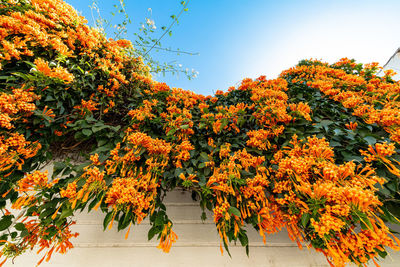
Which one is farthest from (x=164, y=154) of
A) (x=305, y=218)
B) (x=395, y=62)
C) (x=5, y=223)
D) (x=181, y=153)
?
(x=395, y=62)

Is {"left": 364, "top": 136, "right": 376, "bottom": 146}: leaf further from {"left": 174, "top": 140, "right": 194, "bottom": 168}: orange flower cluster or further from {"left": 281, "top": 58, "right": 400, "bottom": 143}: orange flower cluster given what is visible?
{"left": 174, "top": 140, "right": 194, "bottom": 168}: orange flower cluster

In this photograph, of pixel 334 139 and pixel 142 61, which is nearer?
pixel 334 139

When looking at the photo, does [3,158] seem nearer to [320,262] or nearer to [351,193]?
[351,193]

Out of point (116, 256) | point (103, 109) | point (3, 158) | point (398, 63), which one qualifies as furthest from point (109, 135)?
point (398, 63)

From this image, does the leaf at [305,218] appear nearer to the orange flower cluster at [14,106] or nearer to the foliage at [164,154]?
the foliage at [164,154]

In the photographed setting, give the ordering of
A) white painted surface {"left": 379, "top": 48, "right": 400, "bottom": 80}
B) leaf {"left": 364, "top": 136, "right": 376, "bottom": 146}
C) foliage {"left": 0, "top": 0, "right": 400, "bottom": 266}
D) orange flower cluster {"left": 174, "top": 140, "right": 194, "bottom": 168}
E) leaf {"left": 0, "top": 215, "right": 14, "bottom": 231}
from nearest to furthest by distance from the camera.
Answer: foliage {"left": 0, "top": 0, "right": 400, "bottom": 266}
leaf {"left": 0, "top": 215, "right": 14, "bottom": 231}
leaf {"left": 364, "top": 136, "right": 376, "bottom": 146}
orange flower cluster {"left": 174, "top": 140, "right": 194, "bottom": 168}
white painted surface {"left": 379, "top": 48, "right": 400, "bottom": 80}

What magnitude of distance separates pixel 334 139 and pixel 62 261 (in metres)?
2.92

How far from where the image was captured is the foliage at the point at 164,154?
0.87 meters

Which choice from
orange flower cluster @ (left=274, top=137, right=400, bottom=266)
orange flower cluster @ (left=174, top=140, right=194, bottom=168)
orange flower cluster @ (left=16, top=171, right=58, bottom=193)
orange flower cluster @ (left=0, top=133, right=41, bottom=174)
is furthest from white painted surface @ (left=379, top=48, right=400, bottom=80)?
orange flower cluster @ (left=0, top=133, right=41, bottom=174)

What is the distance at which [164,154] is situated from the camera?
1198 mm

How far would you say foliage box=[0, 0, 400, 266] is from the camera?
2.85ft

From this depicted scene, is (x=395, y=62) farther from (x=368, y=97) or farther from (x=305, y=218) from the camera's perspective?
(x=305, y=218)

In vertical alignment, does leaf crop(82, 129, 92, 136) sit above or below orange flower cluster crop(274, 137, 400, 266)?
above

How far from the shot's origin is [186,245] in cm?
145
